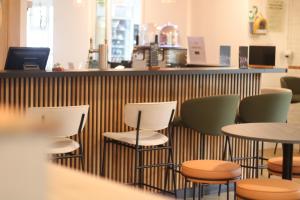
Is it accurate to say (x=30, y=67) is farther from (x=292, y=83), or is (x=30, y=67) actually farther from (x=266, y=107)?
(x=292, y=83)

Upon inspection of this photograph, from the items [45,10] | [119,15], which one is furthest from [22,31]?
[119,15]

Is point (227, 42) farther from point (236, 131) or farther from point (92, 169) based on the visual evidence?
point (236, 131)

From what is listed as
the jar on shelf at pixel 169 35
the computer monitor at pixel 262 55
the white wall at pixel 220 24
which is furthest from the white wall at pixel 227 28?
the computer monitor at pixel 262 55

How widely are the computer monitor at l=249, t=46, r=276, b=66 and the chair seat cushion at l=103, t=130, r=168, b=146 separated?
6.05ft

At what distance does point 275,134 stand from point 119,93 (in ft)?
6.07

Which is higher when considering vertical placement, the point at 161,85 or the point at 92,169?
the point at 161,85

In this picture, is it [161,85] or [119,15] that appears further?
[119,15]

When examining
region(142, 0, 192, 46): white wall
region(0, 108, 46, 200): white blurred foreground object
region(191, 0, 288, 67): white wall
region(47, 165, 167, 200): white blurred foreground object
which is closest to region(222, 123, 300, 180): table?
region(47, 165, 167, 200): white blurred foreground object

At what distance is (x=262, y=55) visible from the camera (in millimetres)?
6238

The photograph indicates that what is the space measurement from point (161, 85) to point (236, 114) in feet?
2.48

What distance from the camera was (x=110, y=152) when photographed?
511 cm

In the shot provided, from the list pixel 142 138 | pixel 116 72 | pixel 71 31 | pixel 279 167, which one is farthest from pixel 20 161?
pixel 71 31

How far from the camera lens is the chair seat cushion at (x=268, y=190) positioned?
3.34 m

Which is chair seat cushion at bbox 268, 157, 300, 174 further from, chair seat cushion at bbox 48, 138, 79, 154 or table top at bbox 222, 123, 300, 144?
chair seat cushion at bbox 48, 138, 79, 154
